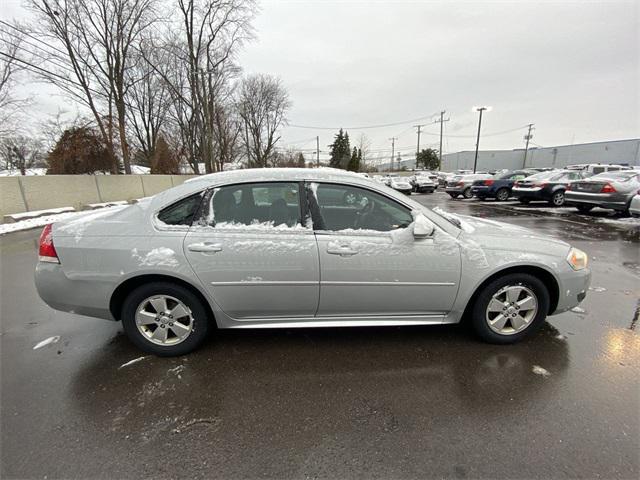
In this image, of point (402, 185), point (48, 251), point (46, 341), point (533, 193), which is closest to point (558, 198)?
point (533, 193)

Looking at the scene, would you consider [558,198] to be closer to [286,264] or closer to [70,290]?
[286,264]

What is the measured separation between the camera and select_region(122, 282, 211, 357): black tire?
2613 mm

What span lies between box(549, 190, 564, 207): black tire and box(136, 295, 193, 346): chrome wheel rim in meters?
15.5

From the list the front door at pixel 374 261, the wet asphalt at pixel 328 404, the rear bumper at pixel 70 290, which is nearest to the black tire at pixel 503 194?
the wet asphalt at pixel 328 404

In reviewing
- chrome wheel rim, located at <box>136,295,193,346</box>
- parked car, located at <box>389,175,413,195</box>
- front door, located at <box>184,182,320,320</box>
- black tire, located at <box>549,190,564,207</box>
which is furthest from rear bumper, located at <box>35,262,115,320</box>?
parked car, located at <box>389,175,413,195</box>

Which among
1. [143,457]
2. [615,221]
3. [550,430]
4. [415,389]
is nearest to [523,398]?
[550,430]

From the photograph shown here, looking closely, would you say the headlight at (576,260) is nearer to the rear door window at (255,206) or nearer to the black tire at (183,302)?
the rear door window at (255,206)

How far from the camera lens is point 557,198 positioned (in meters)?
13.1

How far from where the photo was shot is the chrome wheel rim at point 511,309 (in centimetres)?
279

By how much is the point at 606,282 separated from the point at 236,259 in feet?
17.5

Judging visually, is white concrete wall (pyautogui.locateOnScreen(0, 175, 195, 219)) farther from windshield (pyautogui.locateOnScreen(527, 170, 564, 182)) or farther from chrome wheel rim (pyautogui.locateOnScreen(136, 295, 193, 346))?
windshield (pyautogui.locateOnScreen(527, 170, 564, 182))

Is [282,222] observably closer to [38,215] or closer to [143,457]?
[143,457]

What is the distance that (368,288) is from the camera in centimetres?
263

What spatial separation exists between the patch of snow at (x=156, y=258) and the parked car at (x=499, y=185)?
17.4 m
